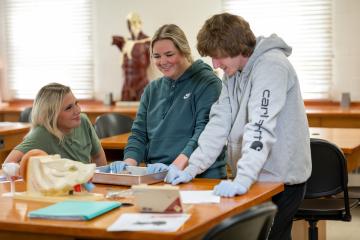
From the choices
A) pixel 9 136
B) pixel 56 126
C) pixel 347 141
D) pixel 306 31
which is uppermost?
pixel 306 31

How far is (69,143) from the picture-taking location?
3.13 metres

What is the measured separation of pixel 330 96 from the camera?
6102mm

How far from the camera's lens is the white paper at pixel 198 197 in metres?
2.13

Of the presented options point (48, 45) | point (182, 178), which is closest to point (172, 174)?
point (182, 178)

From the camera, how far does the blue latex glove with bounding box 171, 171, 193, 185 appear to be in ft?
8.16

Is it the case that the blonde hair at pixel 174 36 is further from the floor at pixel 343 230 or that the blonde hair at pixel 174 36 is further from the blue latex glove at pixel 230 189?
the floor at pixel 343 230

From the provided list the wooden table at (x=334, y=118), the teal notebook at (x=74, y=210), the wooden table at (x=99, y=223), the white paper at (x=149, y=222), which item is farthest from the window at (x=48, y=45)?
the white paper at (x=149, y=222)

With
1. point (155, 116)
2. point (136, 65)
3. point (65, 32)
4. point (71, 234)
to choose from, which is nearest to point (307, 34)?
point (136, 65)

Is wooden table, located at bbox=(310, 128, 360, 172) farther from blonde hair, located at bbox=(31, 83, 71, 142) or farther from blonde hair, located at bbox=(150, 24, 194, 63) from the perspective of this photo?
blonde hair, located at bbox=(31, 83, 71, 142)

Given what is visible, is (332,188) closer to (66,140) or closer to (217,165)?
(217,165)

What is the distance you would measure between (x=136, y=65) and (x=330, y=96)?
6.38 ft

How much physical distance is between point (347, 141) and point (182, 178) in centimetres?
173

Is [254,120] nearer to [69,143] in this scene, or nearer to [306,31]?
[69,143]

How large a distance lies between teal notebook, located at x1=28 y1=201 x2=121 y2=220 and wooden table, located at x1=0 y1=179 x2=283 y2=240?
0.02 metres
